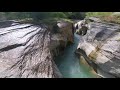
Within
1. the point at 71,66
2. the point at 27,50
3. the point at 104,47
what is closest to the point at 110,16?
the point at 104,47

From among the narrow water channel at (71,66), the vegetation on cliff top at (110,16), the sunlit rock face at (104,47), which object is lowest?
the narrow water channel at (71,66)

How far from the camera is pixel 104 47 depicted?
4.53 meters

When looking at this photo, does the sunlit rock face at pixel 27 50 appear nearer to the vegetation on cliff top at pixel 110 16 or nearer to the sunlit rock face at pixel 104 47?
the sunlit rock face at pixel 104 47

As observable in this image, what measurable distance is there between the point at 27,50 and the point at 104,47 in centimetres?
175

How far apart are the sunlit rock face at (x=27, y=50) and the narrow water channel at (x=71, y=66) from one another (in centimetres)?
26

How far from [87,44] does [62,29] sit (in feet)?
2.84

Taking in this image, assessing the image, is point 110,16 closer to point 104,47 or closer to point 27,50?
point 104,47

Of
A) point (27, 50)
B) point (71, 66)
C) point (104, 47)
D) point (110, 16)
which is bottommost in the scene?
point (71, 66)

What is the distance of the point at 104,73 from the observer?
4191 mm

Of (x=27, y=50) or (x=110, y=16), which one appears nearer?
(x=27, y=50)

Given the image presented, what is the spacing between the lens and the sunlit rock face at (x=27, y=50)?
10.3ft

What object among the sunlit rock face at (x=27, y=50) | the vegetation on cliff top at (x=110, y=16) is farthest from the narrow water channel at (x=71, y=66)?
the vegetation on cliff top at (x=110, y=16)
